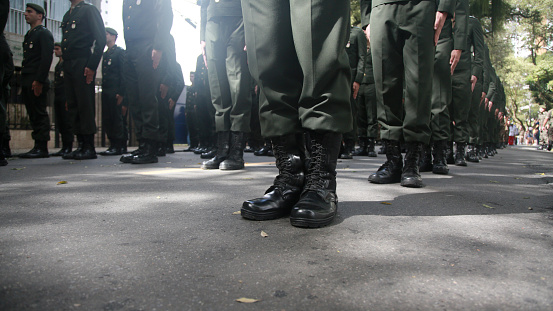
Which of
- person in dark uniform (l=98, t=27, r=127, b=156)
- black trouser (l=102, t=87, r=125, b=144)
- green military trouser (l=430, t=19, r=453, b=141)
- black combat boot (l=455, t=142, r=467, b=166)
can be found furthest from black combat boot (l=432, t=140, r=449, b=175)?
black trouser (l=102, t=87, r=125, b=144)

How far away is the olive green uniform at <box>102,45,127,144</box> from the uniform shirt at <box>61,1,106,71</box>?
4.40 ft

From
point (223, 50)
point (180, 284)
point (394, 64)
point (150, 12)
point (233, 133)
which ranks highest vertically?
point (150, 12)

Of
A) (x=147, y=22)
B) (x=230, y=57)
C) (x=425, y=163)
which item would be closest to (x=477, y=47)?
(x=425, y=163)

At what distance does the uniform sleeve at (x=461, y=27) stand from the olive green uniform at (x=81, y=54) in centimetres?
475

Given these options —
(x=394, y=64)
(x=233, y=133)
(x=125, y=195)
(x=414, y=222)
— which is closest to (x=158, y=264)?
(x=414, y=222)

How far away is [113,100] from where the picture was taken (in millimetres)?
7242

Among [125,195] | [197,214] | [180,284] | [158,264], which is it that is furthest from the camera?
[125,195]

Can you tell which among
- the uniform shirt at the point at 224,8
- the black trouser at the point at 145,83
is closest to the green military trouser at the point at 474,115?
the uniform shirt at the point at 224,8

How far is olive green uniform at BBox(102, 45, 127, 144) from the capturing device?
7.14 m

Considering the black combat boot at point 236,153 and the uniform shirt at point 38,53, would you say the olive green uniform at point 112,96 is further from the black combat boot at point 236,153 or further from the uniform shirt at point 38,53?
the black combat boot at point 236,153

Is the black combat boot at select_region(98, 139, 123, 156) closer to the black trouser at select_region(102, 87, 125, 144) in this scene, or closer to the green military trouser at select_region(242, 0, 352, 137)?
the black trouser at select_region(102, 87, 125, 144)

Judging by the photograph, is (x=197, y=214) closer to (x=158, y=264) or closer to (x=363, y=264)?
(x=158, y=264)

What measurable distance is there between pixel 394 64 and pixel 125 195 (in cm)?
223

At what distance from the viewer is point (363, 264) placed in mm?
1165
